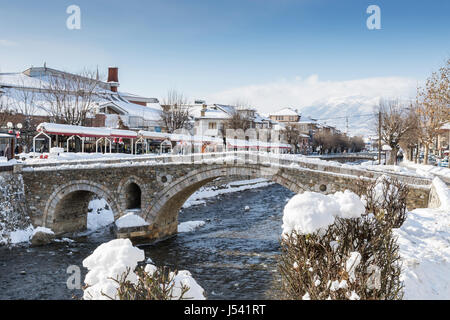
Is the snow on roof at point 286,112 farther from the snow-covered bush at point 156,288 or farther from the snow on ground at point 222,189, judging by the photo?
the snow-covered bush at point 156,288

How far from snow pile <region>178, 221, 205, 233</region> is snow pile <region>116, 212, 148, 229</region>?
350 cm

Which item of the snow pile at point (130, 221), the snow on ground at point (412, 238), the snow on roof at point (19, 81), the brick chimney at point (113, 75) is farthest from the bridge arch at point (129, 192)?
the brick chimney at point (113, 75)

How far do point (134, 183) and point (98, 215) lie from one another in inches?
226

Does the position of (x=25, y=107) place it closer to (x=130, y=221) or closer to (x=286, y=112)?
(x=130, y=221)

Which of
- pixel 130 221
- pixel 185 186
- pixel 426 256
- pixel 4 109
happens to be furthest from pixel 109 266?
pixel 4 109

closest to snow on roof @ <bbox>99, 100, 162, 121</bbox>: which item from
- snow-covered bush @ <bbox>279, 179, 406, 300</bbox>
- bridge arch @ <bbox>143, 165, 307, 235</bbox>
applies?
bridge arch @ <bbox>143, 165, 307, 235</bbox>

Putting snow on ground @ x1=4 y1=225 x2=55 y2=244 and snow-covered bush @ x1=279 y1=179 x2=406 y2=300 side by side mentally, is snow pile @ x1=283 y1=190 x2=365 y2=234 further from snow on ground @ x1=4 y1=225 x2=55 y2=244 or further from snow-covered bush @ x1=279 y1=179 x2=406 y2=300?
snow on ground @ x1=4 y1=225 x2=55 y2=244

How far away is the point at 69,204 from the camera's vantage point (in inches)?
971

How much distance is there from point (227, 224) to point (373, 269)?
21.3 metres

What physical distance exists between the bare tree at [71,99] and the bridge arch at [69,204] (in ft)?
45.4
